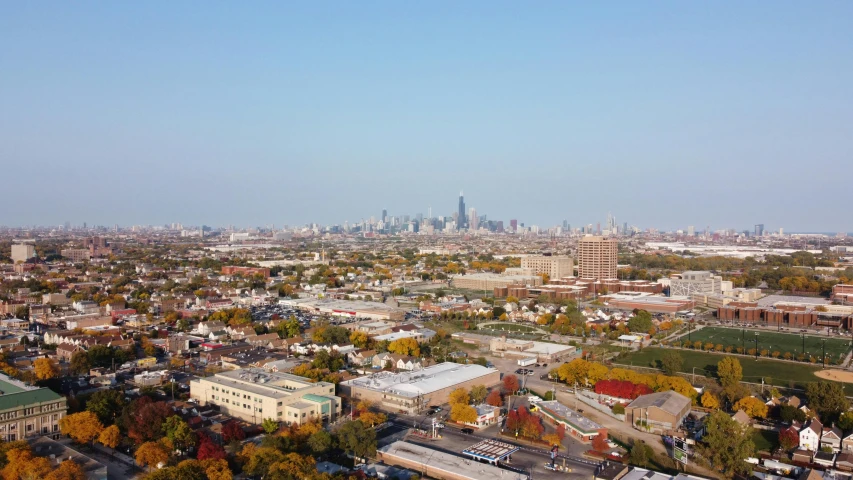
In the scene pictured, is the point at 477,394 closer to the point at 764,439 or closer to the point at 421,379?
the point at 421,379

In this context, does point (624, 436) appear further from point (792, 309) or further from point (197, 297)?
point (197, 297)

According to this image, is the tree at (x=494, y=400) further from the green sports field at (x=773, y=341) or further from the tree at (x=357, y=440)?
the green sports field at (x=773, y=341)

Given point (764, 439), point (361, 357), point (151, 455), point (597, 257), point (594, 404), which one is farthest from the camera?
point (597, 257)

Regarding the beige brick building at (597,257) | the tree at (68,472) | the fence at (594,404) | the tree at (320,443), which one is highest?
the beige brick building at (597,257)

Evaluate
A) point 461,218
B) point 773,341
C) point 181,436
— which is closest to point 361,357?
point 181,436

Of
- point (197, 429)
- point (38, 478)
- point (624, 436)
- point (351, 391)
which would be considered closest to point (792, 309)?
point (624, 436)

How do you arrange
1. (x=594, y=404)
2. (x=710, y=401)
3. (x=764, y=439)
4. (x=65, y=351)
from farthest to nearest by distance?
(x=65, y=351) < (x=594, y=404) < (x=710, y=401) < (x=764, y=439)

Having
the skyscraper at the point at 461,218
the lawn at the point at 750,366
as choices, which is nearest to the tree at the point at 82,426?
the lawn at the point at 750,366
